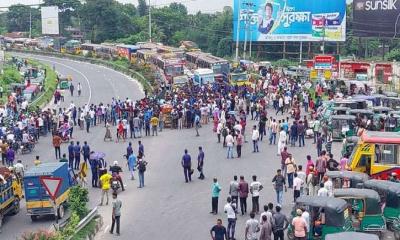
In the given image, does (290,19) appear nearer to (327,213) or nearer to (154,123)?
(154,123)

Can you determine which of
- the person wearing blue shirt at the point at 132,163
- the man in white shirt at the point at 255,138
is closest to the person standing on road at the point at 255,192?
the person wearing blue shirt at the point at 132,163

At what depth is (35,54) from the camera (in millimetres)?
113062

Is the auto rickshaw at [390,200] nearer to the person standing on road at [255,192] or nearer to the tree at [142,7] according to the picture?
the person standing on road at [255,192]

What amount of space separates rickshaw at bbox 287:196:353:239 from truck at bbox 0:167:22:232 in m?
9.19

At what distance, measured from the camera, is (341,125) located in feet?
109

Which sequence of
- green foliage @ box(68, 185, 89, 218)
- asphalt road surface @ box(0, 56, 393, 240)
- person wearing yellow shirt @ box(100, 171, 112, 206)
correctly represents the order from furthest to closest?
person wearing yellow shirt @ box(100, 171, 112, 206) → asphalt road surface @ box(0, 56, 393, 240) → green foliage @ box(68, 185, 89, 218)

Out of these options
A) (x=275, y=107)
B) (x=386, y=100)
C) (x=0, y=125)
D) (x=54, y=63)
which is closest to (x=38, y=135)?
(x=0, y=125)

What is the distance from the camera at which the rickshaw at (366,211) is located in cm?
1875

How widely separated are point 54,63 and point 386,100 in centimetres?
6526

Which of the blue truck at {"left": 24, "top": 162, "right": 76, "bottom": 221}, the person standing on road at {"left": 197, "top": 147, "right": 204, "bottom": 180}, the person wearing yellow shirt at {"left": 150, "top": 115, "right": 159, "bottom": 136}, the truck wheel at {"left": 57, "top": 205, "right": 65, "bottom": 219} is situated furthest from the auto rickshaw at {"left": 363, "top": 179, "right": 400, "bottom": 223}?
the person wearing yellow shirt at {"left": 150, "top": 115, "right": 159, "bottom": 136}

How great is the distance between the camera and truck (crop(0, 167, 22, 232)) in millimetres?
21812

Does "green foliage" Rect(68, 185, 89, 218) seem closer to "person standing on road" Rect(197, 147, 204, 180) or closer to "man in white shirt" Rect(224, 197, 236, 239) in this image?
"man in white shirt" Rect(224, 197, 236, 239)

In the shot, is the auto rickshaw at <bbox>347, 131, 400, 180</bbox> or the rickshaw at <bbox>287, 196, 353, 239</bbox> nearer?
the rickshaw at <bbox>287, 196, 353, 239</bbox>

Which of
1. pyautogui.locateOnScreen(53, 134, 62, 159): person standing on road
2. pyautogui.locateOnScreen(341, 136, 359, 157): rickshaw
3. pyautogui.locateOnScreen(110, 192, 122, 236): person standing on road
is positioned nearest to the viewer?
pyautogui.locateOnScreen(110, 192, 122, 236): person standing on road
